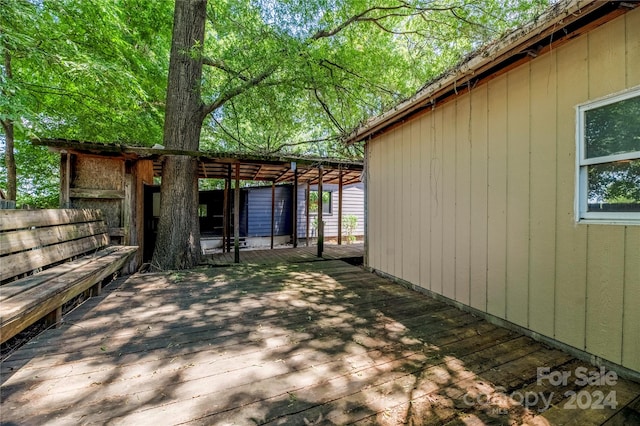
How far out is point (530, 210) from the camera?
105 inches

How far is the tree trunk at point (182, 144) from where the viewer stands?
18.2 feet

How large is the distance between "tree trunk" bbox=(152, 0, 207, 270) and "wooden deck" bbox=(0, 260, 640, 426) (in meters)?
2.22

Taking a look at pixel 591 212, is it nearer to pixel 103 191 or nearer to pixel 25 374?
pixel 25 374

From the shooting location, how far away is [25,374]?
73.8 inches

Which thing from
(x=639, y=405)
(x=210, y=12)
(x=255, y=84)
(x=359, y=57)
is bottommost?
(x=639, y=405)

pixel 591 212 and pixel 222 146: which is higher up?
pixel 222 146

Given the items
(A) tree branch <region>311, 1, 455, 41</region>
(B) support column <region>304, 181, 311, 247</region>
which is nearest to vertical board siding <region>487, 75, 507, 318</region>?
(A) tree branch <region>311, 1, 455, 41</region>

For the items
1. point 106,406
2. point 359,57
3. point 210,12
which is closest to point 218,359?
point 106,406

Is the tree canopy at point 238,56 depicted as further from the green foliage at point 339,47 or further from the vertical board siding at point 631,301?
the vertical board siding at point 631,301

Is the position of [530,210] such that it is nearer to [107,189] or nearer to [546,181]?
[546,181]

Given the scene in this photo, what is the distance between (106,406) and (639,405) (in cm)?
322

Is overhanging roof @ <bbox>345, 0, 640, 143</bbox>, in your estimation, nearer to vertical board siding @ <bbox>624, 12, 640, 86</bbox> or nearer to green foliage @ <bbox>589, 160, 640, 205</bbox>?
vertical board siding @ <bbox>624, 12, 640, 86</bbox>

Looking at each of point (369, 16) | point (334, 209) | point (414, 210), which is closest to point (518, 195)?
point (414, 210)

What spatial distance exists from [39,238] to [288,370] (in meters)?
2.75
